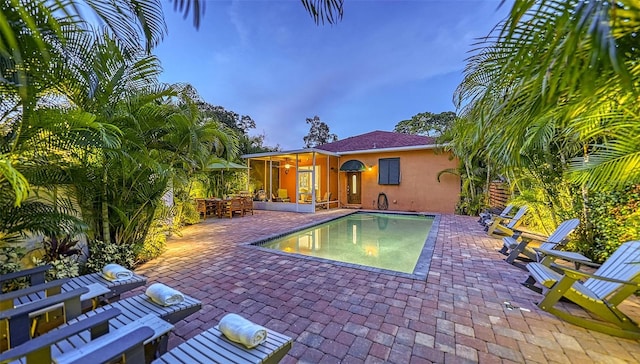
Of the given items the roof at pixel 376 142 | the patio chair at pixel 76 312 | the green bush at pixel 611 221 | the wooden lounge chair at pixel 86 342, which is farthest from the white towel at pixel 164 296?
the roof at pixel 376 142

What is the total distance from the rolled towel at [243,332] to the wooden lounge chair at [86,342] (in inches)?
18.9

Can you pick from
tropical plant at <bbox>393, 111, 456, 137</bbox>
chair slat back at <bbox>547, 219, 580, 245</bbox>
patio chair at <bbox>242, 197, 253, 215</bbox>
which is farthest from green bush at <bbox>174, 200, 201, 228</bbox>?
tropical plant at <bbox>393, 111, 456, 137</bbox>

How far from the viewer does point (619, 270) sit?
9.04ft

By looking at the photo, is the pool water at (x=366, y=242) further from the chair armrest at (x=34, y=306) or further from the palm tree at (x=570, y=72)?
the chair armrest at (x=34, y=306)

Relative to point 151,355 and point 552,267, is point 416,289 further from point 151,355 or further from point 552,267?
point 151,355

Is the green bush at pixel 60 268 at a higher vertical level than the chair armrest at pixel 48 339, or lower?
lower

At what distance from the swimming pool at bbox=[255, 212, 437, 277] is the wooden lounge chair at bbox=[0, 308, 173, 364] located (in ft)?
11.4

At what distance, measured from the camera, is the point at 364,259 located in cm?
557

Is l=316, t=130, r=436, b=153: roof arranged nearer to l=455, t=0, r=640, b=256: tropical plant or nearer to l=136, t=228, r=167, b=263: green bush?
l=136, t=228, r=167, b=263: green bush

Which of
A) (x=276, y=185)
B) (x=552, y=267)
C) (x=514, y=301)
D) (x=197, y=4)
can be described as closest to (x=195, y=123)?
(x=197, y=4)

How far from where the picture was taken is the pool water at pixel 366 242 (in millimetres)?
5555

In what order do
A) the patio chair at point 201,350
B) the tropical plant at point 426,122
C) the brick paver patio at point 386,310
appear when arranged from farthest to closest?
the tropical plant at point 426,122, the brick paver patio at point 386,310, the patio chair at point 201,350

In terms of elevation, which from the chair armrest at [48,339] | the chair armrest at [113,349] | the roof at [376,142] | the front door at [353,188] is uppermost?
the roof at [376,142]

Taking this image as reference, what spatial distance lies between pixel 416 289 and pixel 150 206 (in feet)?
16.4
